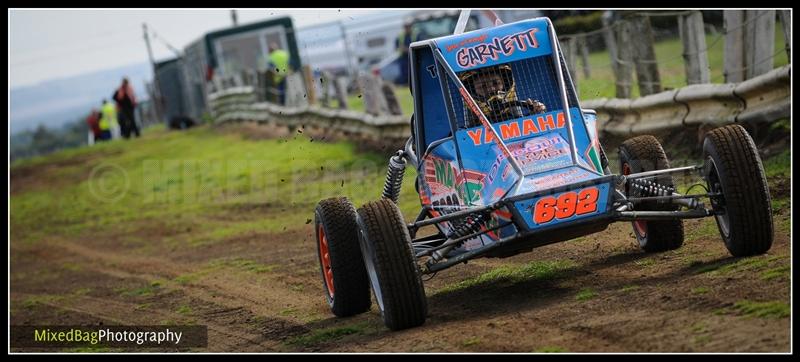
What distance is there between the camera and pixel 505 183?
7.78m

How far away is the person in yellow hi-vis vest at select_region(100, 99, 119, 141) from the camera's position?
4138cm

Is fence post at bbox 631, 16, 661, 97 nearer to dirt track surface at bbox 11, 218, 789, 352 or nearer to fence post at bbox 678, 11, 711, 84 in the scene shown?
fence post at bbox 678, 11, 711, 84

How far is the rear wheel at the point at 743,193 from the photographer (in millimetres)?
7371

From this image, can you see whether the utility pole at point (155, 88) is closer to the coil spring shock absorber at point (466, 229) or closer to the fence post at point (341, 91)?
the fence post at point (341, 91)

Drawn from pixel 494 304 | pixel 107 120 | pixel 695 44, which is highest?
pixel 107 120

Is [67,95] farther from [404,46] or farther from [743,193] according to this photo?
[743,193]

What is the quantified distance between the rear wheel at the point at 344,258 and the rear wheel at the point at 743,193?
2.51 metres

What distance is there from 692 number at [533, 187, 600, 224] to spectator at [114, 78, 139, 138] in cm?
2868

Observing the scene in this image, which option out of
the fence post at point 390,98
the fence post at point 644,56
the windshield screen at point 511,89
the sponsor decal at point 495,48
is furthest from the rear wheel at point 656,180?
the fence post at point 390,98

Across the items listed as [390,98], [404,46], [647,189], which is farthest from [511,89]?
[404,46]

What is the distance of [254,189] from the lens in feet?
63.6

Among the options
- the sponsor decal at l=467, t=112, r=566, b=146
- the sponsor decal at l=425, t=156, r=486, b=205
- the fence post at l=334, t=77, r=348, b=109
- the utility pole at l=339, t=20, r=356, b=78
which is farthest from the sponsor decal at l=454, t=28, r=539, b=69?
the utility pole at l=339, t=20, r=356, b=78

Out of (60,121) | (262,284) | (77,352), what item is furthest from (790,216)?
(60,121)

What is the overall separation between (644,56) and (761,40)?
2.44 meters
